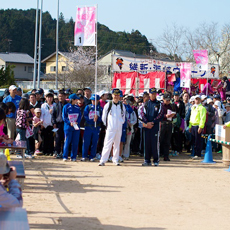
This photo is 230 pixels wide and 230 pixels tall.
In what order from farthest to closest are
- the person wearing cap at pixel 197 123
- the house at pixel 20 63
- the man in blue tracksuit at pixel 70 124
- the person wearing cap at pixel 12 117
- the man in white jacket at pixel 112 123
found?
the house at pixel 20 63, the person wearing cap at pixel 197 123, the person wearing cap at pixel 12 117, the man in blue tracksuit at pixel 70 124, the man in white jacket at pixel 112 123

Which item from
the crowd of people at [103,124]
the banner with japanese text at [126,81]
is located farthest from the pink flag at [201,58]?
the banner with japanese text at [126,81]

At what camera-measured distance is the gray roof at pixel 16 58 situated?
81.3 metres

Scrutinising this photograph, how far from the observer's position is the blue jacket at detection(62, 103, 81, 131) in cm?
1345

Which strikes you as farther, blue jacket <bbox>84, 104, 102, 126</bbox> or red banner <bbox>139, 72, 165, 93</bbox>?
red banner <bbox>139, 72, 165, 93</bbox>

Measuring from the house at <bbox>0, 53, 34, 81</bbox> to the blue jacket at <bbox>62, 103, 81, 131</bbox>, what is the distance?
69256mm

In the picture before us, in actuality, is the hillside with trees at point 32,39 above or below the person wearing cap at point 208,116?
above

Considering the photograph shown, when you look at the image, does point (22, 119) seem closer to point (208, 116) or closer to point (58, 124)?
point (58, 124)

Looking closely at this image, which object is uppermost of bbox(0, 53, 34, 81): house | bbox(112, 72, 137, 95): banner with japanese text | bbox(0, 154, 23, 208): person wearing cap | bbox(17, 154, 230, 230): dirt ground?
bbox(0, 53, 34, 81): house

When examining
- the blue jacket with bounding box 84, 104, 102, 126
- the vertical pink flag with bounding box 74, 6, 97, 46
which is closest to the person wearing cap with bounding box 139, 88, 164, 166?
the blue jacket with bounding box 84, 104, 102, 126

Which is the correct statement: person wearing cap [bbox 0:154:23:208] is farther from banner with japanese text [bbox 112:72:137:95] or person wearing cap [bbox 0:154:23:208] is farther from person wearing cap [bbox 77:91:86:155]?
banner with japanese text [bbox 112:72:137:95]

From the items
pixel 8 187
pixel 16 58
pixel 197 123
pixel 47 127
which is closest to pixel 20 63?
pixel 16 58

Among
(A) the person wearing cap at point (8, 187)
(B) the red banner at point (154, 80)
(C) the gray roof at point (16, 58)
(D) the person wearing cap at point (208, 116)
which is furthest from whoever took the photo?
(C) the gray roof at point (16, 58)

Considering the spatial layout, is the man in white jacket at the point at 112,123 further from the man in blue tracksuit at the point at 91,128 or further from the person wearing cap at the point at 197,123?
the person wearing cap at the point at 197,123

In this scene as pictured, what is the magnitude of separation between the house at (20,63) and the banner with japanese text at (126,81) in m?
58.3
